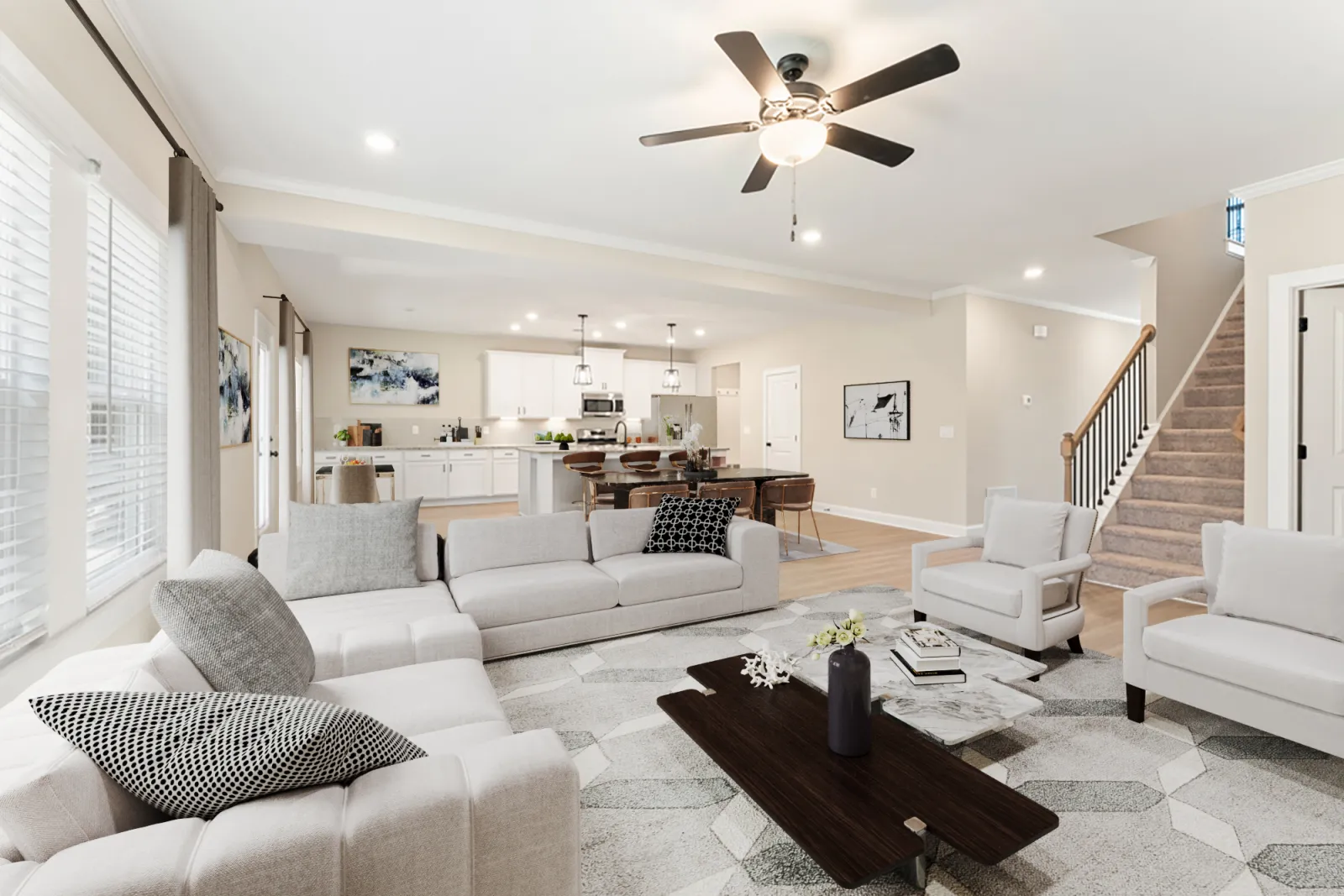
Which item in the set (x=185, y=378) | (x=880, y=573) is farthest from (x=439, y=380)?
(x=880, y=573)

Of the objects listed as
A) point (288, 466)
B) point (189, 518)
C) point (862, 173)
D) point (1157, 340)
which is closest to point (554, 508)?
point (288, 466)

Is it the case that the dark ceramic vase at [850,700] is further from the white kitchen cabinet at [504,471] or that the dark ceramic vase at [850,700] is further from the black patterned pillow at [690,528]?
the white kitchen cabinet at [504,471]

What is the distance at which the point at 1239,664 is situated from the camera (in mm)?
2154

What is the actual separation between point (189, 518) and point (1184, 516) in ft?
21.1

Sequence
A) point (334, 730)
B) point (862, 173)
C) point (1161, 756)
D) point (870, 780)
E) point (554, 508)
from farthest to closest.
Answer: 1. point (554, 508)
2. point (862, 173)
3. point (1161, 756)
4. point (870, 780)
5. point (334, 730)

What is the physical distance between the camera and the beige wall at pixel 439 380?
8586 millimetres

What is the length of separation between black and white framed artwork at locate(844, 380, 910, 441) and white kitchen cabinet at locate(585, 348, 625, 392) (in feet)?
12.6

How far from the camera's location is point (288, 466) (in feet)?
20.1

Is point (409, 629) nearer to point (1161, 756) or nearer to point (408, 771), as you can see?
point (408, 771)

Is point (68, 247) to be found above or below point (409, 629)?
above

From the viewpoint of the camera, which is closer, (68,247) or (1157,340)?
(68,247)

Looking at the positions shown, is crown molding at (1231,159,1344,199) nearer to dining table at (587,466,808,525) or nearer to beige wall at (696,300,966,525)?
beige wall at (696,300,966,525)

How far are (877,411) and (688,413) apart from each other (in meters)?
3.75

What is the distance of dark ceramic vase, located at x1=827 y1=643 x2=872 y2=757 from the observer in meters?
1.71
